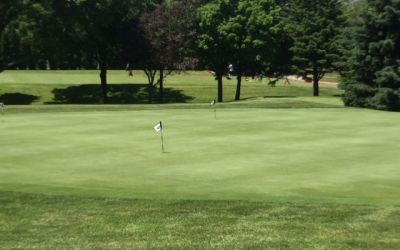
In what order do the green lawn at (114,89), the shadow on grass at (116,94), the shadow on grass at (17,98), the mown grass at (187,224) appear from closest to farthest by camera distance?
the mown grass at (187,224), the shadow on grass at (17,98), the green lawn at (114,89), the shadow on grass at (116,94)

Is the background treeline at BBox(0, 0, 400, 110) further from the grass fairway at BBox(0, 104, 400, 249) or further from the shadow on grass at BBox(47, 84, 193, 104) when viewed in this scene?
the grass fairway at BBox(0, 104, 400, 249)

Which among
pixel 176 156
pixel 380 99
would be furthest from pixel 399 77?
pixel 176 156

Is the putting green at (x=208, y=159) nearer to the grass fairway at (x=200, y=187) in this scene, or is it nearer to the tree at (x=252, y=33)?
the grass fairway at (x=200, y=187)

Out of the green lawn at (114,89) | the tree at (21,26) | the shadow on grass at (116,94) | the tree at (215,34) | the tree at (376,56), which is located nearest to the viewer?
the tree at (376,56)

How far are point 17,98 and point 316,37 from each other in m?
30.0

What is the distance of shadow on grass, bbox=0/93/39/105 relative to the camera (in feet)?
191

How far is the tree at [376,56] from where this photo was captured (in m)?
45.8

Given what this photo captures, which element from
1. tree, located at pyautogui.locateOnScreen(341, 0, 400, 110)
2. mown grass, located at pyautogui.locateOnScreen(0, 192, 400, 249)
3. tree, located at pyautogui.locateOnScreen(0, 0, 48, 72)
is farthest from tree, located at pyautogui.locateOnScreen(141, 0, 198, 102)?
mown grass, located at pyautogui.locateOnScreen(0, 192, 400, 249)

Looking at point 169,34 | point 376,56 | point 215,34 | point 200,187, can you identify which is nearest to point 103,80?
point 169,34

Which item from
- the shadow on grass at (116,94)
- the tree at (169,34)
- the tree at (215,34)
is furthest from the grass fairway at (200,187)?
the shadow on grass at (116,94)

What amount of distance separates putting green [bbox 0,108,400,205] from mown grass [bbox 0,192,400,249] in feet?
2.77

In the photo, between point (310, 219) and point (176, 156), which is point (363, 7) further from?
point (310, 219)

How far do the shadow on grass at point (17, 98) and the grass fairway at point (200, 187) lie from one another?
3386 centimetres

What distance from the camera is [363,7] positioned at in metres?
47.7
